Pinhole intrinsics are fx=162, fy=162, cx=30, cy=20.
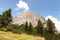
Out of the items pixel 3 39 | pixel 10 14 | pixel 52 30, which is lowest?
pixel 3 39

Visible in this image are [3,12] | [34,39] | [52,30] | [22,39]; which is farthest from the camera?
[52,30]

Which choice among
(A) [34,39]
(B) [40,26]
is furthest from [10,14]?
(A) [34,39]

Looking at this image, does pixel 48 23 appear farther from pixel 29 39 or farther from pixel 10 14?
pixel 29 39

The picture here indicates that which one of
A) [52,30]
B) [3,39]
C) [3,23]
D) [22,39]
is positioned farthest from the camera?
[52,30]

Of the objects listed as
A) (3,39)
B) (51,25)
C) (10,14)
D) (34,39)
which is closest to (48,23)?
(51,25)

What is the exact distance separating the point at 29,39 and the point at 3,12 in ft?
165

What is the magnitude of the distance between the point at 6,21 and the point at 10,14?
406cm

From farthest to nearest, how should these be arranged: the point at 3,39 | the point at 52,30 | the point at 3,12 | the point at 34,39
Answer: the point at 52,30, the point at 3,12, the point at 34,39, the point at 3,39

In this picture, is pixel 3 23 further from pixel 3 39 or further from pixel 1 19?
pixel 3 39

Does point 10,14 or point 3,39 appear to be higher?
point 10,14

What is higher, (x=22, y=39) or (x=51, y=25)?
(x=51, y=25)

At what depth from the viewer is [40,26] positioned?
90312mm

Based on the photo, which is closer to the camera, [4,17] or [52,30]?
[4,17]

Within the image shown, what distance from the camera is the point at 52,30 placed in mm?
87250
